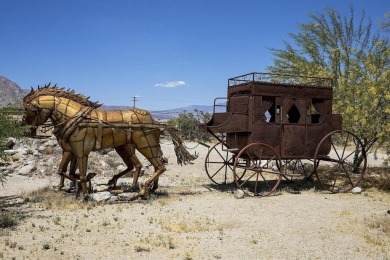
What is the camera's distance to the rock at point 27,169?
1416 centimetres

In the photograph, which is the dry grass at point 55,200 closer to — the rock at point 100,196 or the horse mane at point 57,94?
the rock at point 100,196

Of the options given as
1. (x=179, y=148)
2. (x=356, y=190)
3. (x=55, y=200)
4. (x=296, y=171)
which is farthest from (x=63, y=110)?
(x=296, y=171)

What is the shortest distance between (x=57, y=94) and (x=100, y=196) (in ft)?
9.68

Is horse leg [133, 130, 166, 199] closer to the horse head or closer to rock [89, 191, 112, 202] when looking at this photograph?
rock [89, 191, 112, 202]

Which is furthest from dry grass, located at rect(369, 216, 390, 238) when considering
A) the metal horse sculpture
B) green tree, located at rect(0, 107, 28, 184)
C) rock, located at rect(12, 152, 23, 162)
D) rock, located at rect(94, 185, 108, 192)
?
rock, located at rect(12, 152, 23, 162)

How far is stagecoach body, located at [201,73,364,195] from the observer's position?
35.8 feet

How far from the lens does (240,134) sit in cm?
1134

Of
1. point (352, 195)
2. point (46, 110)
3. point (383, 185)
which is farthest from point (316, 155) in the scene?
point (46, 110)

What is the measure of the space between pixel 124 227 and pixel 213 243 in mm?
2036

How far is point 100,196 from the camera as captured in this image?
9758mm

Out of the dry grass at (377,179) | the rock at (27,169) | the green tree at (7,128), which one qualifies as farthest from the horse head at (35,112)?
the dry grass at (377,179)

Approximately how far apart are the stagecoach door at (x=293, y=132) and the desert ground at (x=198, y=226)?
135 centimetres

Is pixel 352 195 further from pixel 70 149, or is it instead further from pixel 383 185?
pixel 70 149

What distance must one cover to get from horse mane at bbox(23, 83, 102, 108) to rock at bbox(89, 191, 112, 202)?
2.43 meters
